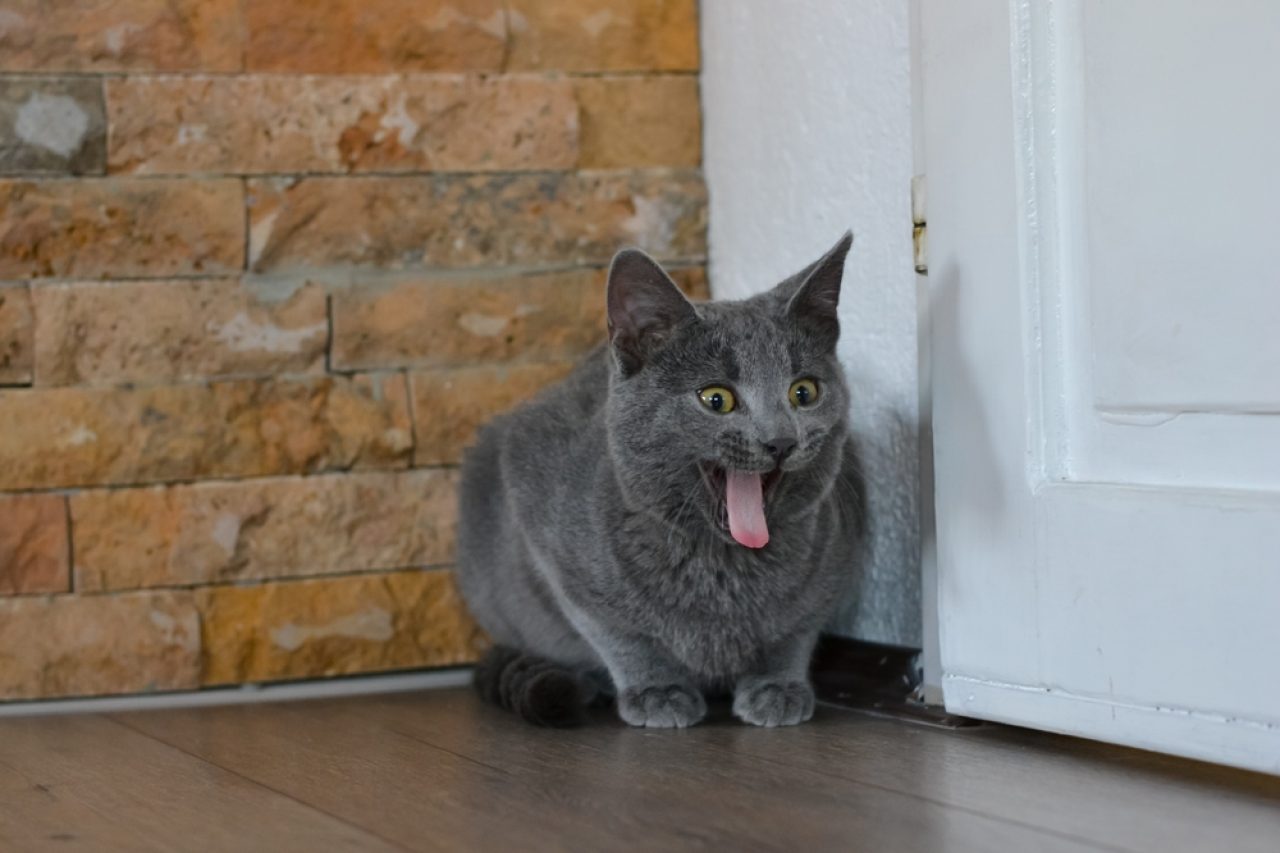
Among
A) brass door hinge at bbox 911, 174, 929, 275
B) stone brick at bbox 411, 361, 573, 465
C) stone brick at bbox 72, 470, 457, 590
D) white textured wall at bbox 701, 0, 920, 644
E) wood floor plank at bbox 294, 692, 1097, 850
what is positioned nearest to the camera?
wood floor plank at bbox 294, 692, 1097, 850

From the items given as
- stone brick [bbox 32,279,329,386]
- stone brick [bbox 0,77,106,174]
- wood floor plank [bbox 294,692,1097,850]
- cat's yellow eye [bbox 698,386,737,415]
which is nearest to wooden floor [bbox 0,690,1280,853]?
wood floor plank [bbox 294,692,1097,850]

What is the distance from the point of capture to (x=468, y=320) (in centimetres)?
197

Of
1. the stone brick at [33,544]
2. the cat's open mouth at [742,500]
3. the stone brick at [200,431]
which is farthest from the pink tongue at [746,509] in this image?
the stone brick at [33,544]

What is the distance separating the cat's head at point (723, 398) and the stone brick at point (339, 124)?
0.54 metres

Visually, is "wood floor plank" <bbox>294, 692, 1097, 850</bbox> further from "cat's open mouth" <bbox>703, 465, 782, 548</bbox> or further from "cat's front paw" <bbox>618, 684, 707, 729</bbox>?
"cat's open mouth" <bbox>703, 465, 782, 548</bbox>

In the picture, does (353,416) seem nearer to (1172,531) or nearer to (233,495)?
(233,495)

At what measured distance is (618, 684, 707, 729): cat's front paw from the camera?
159cm

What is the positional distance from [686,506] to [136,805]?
61 cm

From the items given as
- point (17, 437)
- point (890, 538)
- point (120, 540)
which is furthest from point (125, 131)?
point (890, 538)

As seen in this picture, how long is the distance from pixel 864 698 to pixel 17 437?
3.55 ft

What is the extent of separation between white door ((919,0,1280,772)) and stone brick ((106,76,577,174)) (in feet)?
2.09

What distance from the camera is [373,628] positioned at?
6.37 feet

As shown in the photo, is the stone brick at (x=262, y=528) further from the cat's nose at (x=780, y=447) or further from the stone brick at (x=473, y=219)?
the cat's nose at (x=780, y=447)

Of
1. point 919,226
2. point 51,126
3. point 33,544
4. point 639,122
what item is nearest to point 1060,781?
point 919,226
